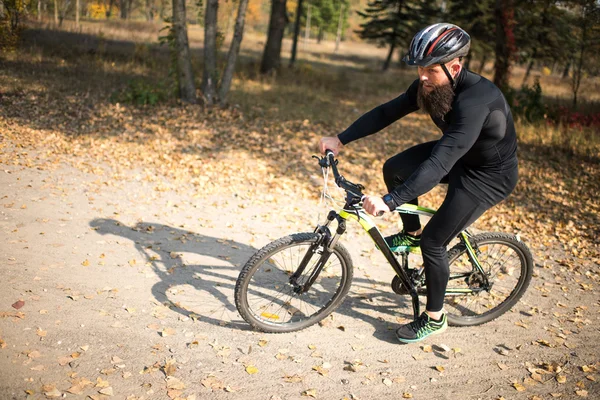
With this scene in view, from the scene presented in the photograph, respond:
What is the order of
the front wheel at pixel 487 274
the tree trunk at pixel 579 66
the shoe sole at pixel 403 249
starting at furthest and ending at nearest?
the tree trunk at pixel 579 66
the front wheel at pixel 487 274
the shoe sole at pixel 403 249

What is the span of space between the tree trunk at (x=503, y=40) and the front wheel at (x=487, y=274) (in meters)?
12.6

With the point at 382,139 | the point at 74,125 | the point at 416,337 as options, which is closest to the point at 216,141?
the point at 74,125

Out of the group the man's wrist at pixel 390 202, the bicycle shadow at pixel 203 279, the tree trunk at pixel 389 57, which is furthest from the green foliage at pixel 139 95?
the tree trunk at pixel 389 57

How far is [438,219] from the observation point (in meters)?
3.58

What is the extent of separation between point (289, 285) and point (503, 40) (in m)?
14.9

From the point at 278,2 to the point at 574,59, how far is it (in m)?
10.6

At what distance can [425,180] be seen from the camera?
123 inches

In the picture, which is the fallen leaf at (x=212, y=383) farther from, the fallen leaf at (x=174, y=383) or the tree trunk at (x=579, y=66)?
the tree trunk at (x=579, y=66)

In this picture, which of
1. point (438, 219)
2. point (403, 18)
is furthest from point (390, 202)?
point (403, 18)

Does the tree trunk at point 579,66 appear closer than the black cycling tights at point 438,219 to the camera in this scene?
No

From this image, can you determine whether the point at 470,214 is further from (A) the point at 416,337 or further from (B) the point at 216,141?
(B) the point at 216,141

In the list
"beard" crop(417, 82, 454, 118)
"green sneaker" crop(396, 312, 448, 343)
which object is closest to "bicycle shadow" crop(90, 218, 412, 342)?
"green sneaker" crop(396, 312, 448, 343)

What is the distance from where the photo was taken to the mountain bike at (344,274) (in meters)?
3.66

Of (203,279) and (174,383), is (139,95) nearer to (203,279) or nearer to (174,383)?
(203,279)
